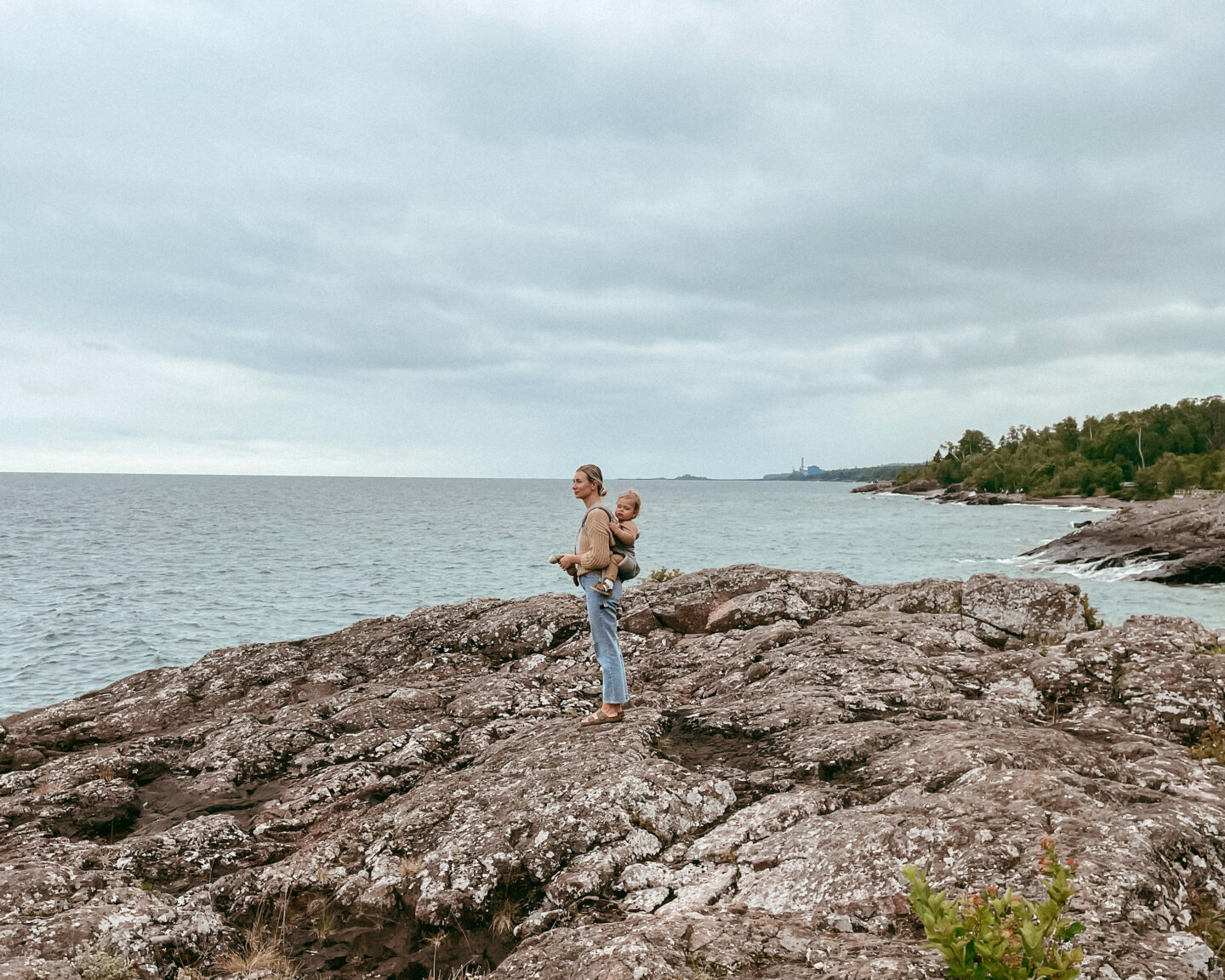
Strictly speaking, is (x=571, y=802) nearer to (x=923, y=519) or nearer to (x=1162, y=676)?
(x=1162, y=676)

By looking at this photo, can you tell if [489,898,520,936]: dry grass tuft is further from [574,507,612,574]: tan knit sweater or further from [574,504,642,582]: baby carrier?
[574,504,642,582]: baby carrier

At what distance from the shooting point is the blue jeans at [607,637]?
934 cm

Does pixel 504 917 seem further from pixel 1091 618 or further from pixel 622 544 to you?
pixel 1091 618

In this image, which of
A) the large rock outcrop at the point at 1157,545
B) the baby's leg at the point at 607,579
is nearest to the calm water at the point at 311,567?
the large rock outcrop at the point at 1157,545

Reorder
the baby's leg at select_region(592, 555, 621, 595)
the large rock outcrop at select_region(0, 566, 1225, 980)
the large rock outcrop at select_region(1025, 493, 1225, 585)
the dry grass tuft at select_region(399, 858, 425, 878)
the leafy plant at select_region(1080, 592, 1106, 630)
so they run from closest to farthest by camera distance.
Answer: the large rock outcrop at select_region(0, 566, 1225, 980) → the dry grass tuft at select_region(399, 858, 425, 878) → the baby's leg at select_region(592, 555, 621, 595) → the leafy plant at select_region(1080, 592, 1106, 630) → the large rock outcrop at select_region(1025, 493, 1225, 585)

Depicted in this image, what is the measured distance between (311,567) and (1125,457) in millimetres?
163344

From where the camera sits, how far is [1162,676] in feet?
30.7

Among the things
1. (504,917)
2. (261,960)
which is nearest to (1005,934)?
(504,917)

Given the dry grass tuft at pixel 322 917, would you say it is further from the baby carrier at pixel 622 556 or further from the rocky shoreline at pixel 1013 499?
the rocky shoreline at pixel 1013 499

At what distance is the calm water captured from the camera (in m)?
32.4

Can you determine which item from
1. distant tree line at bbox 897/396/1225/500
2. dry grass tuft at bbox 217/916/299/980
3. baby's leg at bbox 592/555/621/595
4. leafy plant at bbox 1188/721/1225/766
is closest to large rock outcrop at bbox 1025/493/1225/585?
leafy plant at bbox 1188/721/1225/766

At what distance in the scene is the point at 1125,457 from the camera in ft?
486

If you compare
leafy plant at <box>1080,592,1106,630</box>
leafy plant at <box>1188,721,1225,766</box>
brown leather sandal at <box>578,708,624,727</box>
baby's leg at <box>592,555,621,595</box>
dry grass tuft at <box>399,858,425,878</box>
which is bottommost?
dry grass tuft at <box>399,858,425,878</box>

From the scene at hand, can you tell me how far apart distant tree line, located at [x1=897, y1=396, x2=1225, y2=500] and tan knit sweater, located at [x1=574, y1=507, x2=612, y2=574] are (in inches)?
5345
